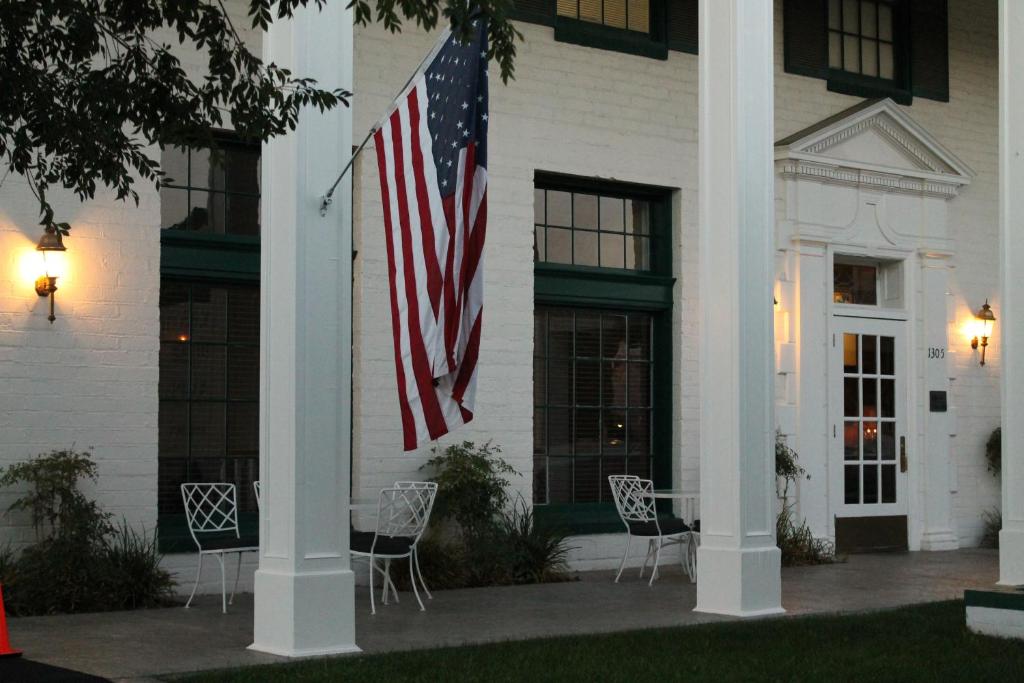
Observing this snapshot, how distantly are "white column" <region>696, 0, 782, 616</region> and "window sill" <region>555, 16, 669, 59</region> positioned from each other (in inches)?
119

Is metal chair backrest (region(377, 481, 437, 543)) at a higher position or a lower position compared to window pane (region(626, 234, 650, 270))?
lower

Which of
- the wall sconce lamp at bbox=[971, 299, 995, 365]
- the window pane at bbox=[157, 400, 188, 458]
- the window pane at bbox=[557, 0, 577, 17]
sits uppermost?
the window pane at bbox=[557, 0, 577, 17]

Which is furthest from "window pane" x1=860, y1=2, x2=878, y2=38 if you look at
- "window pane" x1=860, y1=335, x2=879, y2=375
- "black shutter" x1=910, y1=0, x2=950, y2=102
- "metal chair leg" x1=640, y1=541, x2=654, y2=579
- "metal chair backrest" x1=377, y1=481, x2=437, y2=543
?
"metal chair backrest" x1=377, y1=481, x2=437, y2=543

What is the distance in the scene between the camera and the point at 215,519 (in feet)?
36.0

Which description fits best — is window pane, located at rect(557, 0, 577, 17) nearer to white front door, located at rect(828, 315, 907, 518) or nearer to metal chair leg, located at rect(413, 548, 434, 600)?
white front door, located at rect(828, 315, 907, 518)

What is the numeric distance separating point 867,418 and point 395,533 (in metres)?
5.76

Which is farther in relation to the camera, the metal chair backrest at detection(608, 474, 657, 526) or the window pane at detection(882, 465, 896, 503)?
the window pane at detection(882, 465, 896, 503)

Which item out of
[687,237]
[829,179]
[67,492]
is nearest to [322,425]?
[67,492]

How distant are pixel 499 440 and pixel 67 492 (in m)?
3.90

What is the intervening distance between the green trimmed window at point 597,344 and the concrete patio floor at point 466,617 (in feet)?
3.21

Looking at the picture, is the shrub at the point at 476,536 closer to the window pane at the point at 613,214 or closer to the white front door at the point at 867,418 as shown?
the window pane at the point at 613,214

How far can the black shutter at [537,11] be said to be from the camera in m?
12.5

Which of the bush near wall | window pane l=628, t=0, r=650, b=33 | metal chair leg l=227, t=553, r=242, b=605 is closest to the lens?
the bush near wall

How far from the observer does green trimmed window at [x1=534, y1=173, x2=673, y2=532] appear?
41.9ft
